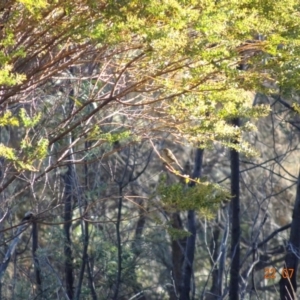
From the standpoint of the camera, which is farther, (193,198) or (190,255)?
(190,255)

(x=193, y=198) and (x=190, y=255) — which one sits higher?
(x=190, y=255)

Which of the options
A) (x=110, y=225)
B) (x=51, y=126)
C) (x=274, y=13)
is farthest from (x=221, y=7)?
(x=110, y=225)

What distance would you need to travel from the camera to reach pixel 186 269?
428 inches

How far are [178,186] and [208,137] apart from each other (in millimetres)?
533
